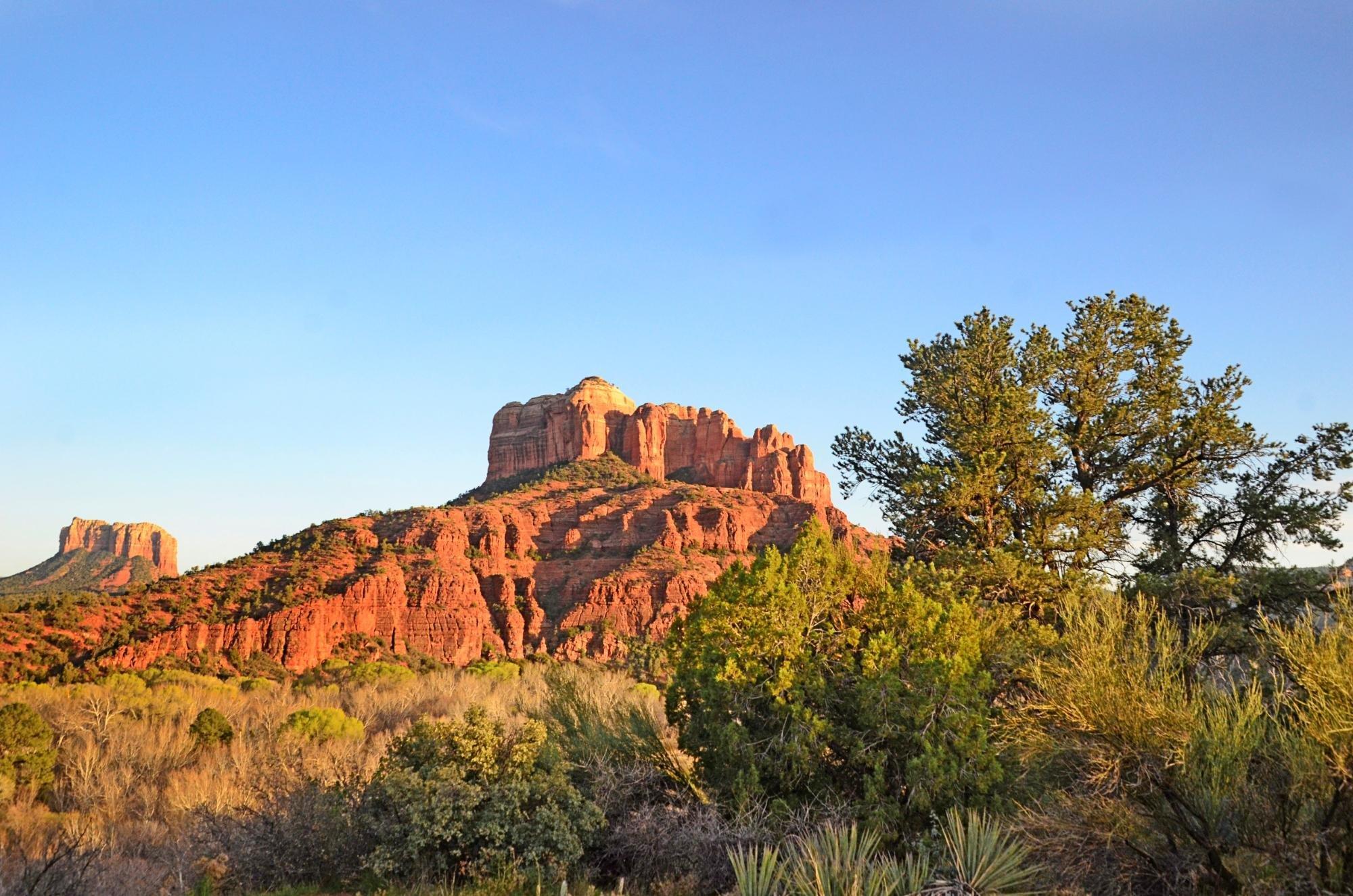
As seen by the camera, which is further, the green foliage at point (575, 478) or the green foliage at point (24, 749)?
the green foliage at point (575, 478)

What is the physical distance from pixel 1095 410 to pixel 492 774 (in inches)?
582

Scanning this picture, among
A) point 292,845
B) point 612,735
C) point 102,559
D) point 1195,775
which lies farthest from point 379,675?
point 102,559

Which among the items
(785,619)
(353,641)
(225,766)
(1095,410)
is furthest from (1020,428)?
(353,641)

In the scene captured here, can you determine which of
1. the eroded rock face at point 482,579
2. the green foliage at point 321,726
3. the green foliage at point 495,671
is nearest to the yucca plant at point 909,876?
the green foliage at point 321,726

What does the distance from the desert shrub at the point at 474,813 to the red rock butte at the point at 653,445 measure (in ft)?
346

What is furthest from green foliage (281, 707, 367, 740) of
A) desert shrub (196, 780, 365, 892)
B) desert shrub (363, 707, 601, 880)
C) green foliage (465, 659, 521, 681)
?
green foliage (465, 659, 521, 681)

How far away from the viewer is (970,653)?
13.3 meters

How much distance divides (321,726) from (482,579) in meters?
59.0

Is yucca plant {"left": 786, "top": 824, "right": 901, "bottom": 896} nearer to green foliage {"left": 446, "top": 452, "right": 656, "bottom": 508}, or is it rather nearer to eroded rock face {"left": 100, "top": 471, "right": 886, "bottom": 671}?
eroded rock face {"left": 100, "top": 471, "right": 886, "bottom": 671}

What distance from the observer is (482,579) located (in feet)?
276

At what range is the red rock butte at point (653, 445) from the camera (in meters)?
121

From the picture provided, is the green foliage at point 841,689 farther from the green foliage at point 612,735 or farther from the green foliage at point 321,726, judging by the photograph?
the green foliage at point 321,726

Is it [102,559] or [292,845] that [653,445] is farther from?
[292,845]

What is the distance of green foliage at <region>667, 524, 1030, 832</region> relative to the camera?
1220 centimetres
